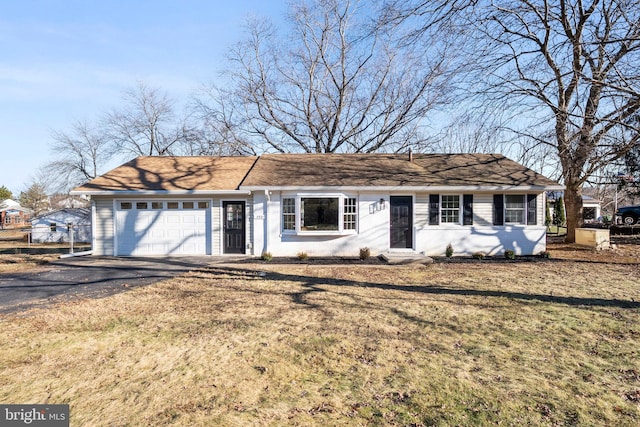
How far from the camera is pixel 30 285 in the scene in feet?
27.3

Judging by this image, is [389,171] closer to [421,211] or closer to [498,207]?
[421,211]

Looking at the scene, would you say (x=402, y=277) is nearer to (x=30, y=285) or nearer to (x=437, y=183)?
(x=437, y=183)

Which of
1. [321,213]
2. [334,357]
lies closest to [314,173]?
[321,213]

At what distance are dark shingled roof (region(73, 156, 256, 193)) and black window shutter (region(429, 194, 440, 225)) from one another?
296 inches

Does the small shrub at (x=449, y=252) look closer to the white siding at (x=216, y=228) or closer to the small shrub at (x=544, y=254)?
the small shrub at (x=544, y=254)

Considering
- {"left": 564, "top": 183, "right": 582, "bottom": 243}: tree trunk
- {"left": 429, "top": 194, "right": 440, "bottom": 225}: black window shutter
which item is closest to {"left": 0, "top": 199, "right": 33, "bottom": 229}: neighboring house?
{"left": 429, "top": 194, "right": 440, "bottom": 225}: black window shutter

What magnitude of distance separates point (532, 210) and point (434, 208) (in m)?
3.90

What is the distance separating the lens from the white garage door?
13148mm

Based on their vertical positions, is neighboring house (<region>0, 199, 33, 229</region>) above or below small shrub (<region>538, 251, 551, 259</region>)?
above

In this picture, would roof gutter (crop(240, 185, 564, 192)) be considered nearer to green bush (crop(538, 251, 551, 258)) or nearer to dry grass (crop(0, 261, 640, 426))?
green bush (crop(538, 251, 551, 258))

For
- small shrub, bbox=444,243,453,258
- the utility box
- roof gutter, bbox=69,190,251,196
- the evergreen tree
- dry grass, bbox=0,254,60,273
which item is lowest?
dry grass, bbox=0,254,60,273

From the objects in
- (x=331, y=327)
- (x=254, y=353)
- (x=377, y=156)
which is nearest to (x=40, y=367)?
(x=254, y=353)

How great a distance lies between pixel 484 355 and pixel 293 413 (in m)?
2.62

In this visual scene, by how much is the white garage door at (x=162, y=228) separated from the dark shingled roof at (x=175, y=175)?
706 millimetres
